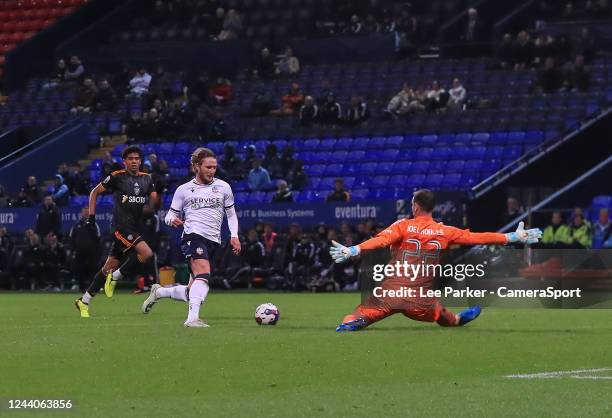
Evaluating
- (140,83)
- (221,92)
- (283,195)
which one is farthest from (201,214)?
(140,83)

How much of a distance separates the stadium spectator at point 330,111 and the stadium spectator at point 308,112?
156mm

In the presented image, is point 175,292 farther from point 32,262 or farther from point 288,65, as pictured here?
point 288,65

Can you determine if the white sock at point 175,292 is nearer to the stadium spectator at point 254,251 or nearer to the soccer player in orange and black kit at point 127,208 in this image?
the soccer player in orange and black kit at point 127,208

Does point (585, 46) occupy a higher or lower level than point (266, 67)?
higher

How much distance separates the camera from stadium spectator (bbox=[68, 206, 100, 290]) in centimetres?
3083

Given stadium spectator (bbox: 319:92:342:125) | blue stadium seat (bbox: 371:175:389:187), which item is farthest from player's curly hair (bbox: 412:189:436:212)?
stadium spectator (bbox: 319:92:342:125)

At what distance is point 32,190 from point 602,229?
14.9m

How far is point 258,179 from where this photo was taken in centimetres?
3469

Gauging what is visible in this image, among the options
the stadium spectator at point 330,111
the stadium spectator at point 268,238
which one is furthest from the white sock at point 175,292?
the stadium spectator at point 330,111

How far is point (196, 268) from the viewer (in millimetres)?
17047

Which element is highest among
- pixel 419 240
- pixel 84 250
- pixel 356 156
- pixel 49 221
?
pixel 419 240

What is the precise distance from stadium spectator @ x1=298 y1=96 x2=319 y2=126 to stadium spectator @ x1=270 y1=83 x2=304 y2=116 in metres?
1.01

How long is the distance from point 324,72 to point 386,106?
11.2ft

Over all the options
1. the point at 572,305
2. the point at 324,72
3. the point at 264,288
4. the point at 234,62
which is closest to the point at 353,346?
the point at 572,305
